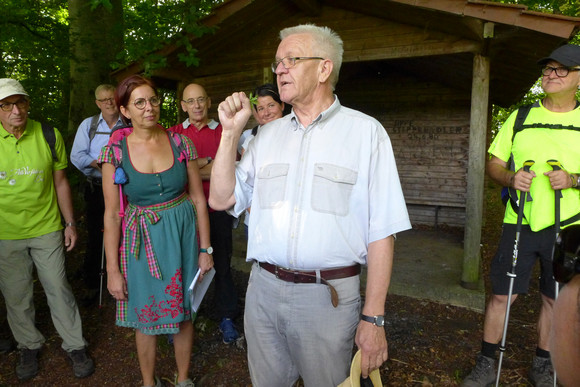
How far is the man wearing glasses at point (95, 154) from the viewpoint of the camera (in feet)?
13.8

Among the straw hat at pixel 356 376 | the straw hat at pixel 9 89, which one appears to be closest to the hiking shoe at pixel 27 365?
the straw hat at pixel 9 89

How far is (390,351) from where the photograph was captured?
364 cm

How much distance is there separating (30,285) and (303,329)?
281 centimetres

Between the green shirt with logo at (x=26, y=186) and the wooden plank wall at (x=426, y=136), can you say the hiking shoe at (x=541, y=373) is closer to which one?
the green shirt with logo at (x=26, y=186)

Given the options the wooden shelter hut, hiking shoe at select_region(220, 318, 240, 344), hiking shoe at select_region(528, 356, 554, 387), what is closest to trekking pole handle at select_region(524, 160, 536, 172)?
hiking shoe at select_region(528, 356, 554, 387)

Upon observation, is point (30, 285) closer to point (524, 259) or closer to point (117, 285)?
point (117, 285)

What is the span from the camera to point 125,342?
13.0 feet

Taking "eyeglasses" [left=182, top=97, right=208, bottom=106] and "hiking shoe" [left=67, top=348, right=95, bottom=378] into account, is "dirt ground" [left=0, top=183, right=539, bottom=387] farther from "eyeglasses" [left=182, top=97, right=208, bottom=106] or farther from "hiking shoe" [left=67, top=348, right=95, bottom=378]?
"eyeglasses" [left=182, top=97, right=208, bottom=106]

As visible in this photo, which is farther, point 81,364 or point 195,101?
point 195,101

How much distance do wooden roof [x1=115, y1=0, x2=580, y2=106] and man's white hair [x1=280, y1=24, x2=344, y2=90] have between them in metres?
2.81

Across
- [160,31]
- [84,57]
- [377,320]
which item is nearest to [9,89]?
[377,320]

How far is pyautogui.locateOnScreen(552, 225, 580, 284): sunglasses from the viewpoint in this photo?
89cm

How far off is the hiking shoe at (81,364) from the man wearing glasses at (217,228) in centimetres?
119

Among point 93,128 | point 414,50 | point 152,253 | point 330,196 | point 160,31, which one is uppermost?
point 160,31
